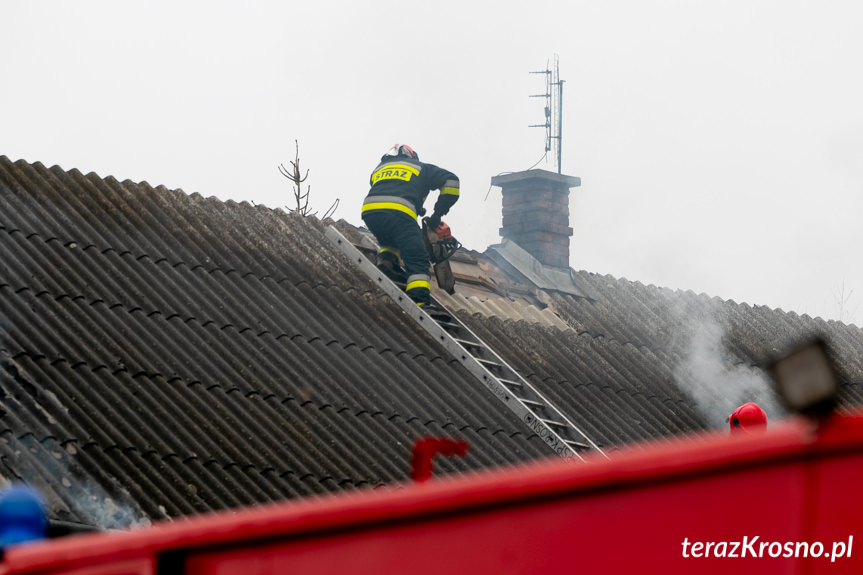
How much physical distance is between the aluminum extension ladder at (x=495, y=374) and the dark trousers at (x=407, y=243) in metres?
0.14

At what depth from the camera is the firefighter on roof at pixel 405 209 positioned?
9.54m

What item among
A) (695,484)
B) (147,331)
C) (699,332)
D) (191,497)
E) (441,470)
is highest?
(699,332)

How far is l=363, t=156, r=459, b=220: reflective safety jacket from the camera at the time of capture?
9742 mm

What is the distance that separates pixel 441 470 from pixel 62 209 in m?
3.58

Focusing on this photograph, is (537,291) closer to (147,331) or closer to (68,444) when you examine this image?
(147,331)

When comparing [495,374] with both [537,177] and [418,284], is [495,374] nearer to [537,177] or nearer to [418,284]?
[418,284]

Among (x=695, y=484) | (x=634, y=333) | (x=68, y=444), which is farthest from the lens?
(x=634, y=333)

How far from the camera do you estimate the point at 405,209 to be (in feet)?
31.8

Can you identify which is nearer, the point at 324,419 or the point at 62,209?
the point at 324,419

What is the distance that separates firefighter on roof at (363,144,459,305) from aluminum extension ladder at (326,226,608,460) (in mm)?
164

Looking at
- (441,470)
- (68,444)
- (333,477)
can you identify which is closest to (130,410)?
(68,444)

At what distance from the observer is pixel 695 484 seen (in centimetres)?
162

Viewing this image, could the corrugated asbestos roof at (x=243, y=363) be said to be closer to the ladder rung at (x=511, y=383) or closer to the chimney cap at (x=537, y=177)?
the ladder rung at (x=511, y=383)

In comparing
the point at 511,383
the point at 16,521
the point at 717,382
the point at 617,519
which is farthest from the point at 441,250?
the point at 617,519
